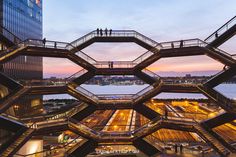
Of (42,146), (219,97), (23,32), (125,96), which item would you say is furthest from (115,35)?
(23,32)

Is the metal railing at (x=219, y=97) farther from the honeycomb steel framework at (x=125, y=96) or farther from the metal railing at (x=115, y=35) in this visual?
the metal railing at (x=115, y=35)

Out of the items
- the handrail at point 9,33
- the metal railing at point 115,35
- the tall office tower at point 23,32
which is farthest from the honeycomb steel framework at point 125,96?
the tall office tower at point 23,32

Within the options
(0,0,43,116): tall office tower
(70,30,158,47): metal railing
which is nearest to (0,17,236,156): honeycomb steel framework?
(70,30,158,47): metal railing

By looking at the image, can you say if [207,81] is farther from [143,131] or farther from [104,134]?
[104,134]

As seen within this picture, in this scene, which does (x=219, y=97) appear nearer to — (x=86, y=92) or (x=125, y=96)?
(x=125, y=96)

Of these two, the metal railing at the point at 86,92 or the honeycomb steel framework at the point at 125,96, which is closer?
the honeycomb steel framework at the point at 125,96

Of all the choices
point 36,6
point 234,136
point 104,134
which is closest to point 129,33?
point 104,134

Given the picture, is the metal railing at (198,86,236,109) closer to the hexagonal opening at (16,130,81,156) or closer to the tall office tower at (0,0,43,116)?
the hexagonal opening at (16,130,81,156)
